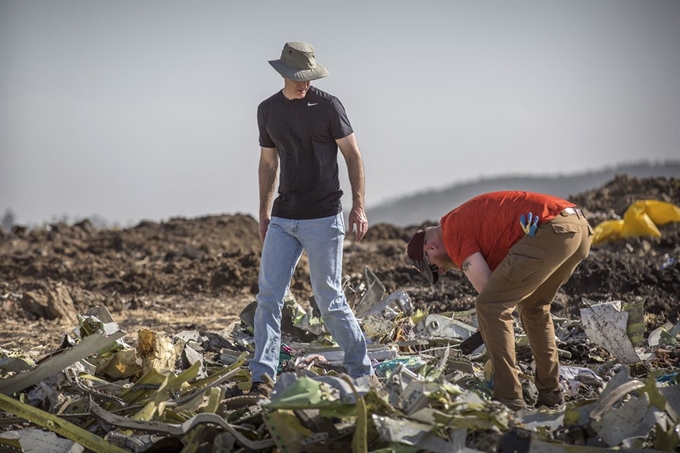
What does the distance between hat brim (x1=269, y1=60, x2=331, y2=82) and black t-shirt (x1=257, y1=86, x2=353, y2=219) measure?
114 mm

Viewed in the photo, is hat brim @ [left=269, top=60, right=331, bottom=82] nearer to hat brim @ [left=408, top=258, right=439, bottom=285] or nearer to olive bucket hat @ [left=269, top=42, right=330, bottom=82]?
olive bucket hat @ [left=269, top=42, right=330, bottom=82]

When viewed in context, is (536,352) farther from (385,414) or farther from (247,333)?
(247,333)

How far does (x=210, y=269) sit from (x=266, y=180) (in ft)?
24.6

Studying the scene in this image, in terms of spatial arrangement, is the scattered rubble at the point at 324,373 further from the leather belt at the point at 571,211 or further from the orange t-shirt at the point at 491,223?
the leather belt at the point at 571,211

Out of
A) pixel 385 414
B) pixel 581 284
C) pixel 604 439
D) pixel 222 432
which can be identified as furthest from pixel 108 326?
pixel 581 284

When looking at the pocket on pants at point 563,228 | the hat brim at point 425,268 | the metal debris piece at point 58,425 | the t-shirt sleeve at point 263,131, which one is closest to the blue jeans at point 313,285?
the t-shirt sleeve at point 263,131

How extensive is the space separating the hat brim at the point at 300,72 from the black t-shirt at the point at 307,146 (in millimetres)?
114

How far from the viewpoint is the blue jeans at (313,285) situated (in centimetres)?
561

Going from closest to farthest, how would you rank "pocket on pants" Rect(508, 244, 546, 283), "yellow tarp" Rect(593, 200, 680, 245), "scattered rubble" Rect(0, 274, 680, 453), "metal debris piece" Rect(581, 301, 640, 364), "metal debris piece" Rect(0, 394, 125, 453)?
1. "scattered rubble" Rect(0, 274, 680, 453)
2. "metal debris piece" Rect(0, 394, 125, 453)
3. "pocket on pants" Rect(508, 244, 546, 283)
4. "metal debris piece" Rect(581, 301, 640, 364)
5. "yellow tarp" Rect(593, 200, 680, 245)

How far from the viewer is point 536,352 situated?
5.46m

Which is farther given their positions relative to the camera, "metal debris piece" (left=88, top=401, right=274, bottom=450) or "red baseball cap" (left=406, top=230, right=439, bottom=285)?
"red baseball cap" (left=406, top=230, right=439, bottom=285)

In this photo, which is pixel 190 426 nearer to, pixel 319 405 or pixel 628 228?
pixel 319 405

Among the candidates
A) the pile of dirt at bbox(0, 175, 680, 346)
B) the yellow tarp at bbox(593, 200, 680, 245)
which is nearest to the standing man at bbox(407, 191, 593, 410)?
the pile of dirt at bbox(0, 175, 680, 346)

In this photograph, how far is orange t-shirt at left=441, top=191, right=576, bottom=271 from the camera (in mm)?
4969
